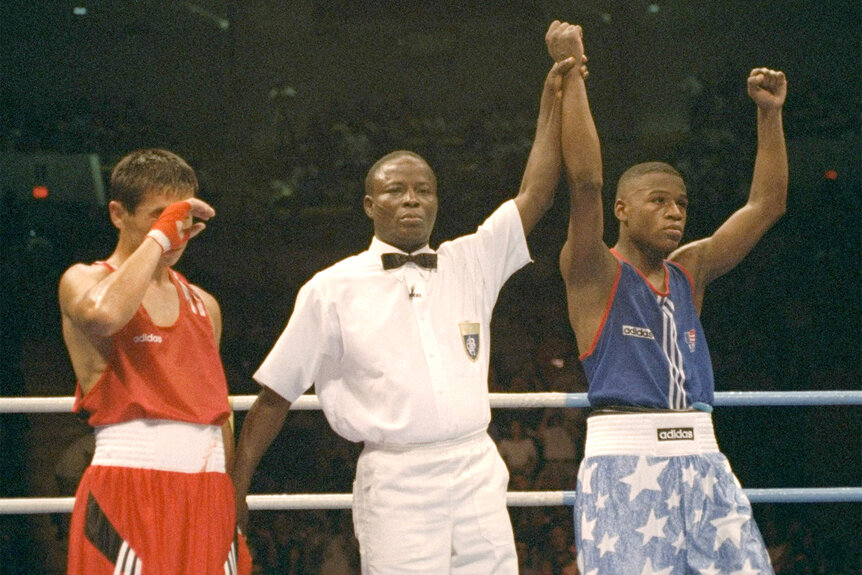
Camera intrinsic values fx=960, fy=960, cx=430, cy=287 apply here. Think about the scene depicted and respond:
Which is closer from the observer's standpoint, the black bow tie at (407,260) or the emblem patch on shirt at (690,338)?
the black bow tie at (407,260)

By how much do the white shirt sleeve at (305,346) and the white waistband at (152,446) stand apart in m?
0.27

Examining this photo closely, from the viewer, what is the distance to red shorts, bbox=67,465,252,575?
6.29ft

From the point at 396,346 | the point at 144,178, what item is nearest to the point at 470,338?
the point at 396,346

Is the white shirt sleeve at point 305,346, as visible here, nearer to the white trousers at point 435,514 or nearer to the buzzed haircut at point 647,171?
the white trousers at point 435,514

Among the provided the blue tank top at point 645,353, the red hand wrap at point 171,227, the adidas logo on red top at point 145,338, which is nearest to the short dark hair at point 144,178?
the red hand wrap at point 171,227

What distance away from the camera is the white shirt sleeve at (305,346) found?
7.45ft

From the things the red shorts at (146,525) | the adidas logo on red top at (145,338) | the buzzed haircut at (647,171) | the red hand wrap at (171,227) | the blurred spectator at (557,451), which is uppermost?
the buzzed haircut at (647,171)

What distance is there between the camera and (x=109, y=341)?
2035 mm

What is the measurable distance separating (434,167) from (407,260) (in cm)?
533

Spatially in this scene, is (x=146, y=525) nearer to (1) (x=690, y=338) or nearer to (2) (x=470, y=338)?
(2) (x=470, y=338)

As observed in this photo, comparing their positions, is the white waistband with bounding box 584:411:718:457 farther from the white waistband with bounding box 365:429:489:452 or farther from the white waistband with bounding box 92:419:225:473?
the white waistband with bounding box 92:419:225:473

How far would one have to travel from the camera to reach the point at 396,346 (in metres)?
2.21

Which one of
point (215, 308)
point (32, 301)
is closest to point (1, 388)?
point (32, 301)

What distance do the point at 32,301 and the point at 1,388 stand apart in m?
1.07
